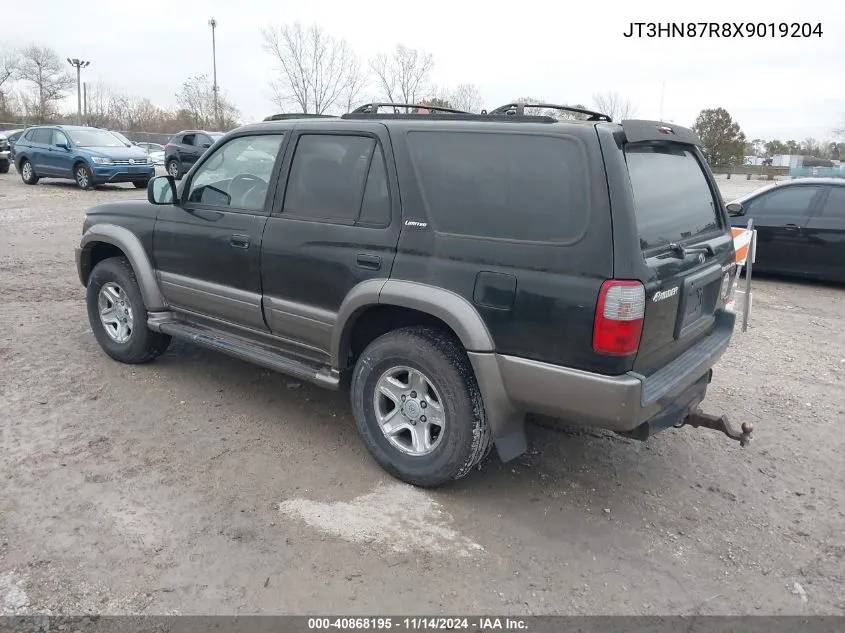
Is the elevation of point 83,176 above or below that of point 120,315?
above

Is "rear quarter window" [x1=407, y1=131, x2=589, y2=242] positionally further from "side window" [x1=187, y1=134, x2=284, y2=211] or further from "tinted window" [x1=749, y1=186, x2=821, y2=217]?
"tinted window" [x1=749, y1=186, x2=821, y2=217]

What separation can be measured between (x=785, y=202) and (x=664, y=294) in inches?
287

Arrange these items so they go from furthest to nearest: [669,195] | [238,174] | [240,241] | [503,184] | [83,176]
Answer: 1. [83,176]
2. [238,174]
3. [240,241]
4. [669,195]
5. [503,184]

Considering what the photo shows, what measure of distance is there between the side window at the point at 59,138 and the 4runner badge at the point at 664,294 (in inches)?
696

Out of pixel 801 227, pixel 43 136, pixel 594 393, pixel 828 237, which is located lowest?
pixel 594 393

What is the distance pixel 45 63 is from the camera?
5375 centimetres

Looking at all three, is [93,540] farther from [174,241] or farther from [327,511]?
[174,241]

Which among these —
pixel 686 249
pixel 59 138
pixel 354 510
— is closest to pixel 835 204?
pixel 686 249

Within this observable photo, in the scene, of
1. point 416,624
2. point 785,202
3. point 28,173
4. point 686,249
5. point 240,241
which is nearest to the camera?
point 416,624

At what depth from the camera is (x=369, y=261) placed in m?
3.54

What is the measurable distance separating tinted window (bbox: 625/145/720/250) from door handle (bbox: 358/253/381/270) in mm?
1315

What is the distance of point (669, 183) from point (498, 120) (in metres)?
0.94

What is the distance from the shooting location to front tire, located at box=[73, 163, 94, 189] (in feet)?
54.9

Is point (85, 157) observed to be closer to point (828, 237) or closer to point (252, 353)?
point (252, 353)
